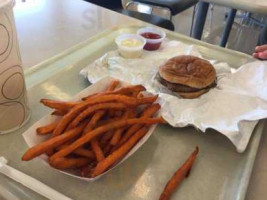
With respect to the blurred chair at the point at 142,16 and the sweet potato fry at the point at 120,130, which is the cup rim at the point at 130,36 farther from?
the blurred chair at the point at 142,16

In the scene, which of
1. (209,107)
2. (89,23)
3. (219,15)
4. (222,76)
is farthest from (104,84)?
(219,15)

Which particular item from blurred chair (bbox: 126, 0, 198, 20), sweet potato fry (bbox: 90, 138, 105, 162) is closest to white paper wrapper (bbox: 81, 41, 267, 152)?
sweet potato fry (bbox: 90, 138, 105, 162)

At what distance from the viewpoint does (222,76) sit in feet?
2.85

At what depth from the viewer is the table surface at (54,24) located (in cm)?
107

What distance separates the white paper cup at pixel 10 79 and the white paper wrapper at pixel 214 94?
24 centimetres

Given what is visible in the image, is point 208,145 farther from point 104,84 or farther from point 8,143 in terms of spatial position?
point 8,143

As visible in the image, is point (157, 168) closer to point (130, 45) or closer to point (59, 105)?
point (59, 105)

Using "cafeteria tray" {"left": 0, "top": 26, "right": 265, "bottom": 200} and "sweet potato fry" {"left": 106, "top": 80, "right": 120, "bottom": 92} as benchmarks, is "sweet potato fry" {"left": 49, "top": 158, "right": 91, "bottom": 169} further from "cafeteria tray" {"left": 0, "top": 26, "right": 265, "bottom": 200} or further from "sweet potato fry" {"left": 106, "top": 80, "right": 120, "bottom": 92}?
"sweet potato fry" {"left": 106, "top": 80, "right": 120, "bottom": 92}

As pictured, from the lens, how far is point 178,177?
1.78 feet

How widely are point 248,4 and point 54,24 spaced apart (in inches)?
40.6

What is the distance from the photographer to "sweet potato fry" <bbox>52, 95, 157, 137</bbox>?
0.53 meters

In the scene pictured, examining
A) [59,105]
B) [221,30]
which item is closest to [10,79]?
[59,105]

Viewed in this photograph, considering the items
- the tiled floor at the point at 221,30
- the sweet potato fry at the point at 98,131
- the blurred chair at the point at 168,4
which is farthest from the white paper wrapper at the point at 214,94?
the tiled floor at the point at 221,30

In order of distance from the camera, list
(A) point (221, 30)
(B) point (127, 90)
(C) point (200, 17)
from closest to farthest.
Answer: (B) point (127, 90) < (C) point (200, 17) < (A) point (221, 30)
